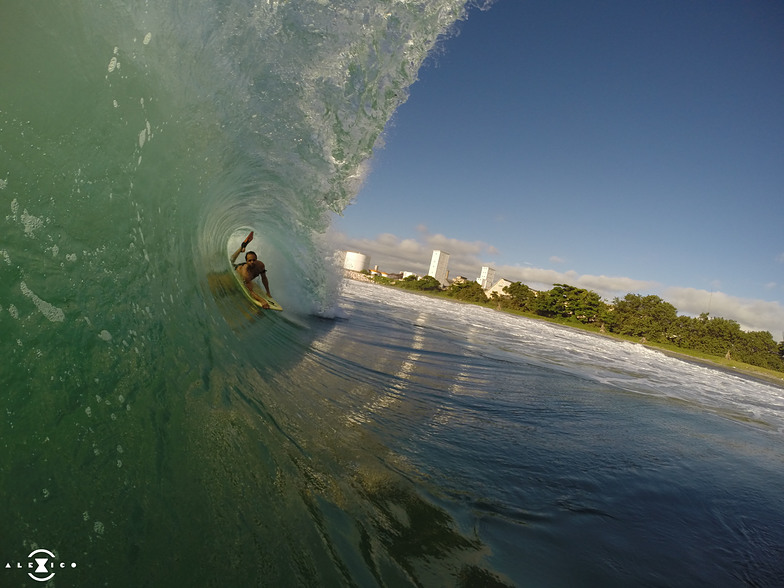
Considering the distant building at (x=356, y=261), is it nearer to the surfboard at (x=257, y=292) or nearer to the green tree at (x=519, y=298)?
the green tree at (x=519, y=298)

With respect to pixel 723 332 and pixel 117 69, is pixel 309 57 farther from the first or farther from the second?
pixel 723 332

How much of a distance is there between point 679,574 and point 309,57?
4.82 metres

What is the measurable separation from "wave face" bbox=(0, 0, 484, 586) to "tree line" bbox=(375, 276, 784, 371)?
66.6m

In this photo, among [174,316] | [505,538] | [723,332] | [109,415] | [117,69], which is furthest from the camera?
[723,332]

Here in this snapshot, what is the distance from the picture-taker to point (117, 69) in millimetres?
2393

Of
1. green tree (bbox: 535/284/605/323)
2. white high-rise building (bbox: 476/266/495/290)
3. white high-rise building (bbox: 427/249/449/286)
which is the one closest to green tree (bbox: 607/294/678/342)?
green tree (bbox: 535/284/605/323)

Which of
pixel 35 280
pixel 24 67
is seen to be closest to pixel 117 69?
pixel 24 67

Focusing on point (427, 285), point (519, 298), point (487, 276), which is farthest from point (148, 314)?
point (487, 276)

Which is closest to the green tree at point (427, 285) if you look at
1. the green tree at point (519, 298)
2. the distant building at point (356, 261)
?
the green tree at point (519, 298)

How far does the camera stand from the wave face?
4.46ft

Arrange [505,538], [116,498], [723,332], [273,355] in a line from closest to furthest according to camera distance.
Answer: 1. [116,498]
2. [505,538]
3. [273,355]
4. [723,332]

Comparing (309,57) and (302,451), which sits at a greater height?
(309,57)

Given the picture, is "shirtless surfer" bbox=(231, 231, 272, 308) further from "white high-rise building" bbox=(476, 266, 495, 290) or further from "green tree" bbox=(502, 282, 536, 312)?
"white high-rise building" bbox=(476, 266, 495, 290)

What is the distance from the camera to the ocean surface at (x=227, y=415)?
4.66ft
